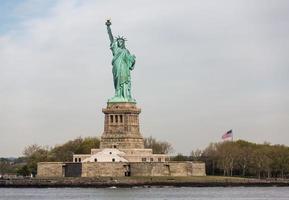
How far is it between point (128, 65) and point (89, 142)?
23.1 metres

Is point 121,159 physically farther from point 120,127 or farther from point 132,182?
point 132,182

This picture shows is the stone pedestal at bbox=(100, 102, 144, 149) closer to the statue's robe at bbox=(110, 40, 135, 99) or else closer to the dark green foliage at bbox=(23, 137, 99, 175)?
the statue's robe at bbox=(110, 40, 135, 99)

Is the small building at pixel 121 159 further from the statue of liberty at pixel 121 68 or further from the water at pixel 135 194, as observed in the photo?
the water at pixel 135 194

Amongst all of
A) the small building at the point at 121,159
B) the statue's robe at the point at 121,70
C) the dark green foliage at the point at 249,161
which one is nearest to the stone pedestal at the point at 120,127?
the small building at the point at 121,159

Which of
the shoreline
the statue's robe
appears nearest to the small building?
the statue's robe

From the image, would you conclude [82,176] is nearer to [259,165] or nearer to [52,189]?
[52,189]

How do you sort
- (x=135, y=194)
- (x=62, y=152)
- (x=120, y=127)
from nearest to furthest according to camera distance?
(x=135, y=194) → (x=120, y=127) → (x=62, y=152)

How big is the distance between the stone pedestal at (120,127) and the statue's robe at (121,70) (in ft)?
5.40

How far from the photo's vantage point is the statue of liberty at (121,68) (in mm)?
101812

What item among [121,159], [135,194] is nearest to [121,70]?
[121,159]

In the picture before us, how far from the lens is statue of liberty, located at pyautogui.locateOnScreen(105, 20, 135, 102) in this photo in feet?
334

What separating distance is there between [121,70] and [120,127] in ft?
20.0

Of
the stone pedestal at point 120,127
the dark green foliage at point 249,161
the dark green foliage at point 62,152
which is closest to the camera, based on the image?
the stone pedestal at point 120,127

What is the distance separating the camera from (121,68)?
102000 millimetres
